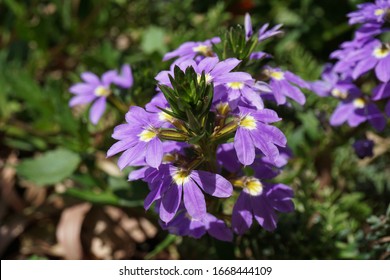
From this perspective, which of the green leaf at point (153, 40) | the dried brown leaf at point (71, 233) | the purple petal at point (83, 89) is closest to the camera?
the purple petal at point (83, 89)

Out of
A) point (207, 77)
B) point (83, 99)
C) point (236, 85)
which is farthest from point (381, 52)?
point (83, 99)

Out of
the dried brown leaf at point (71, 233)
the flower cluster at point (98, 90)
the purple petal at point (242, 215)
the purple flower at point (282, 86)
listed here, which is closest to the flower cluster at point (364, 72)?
the purple flower at point (282, 86)

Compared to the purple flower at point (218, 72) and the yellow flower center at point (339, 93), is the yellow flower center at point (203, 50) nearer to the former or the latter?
the purple flower at point (218, 72)

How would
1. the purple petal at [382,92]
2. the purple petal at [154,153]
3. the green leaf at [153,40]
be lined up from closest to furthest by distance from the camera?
the purple petal at [154,153], the purple petal at [382,92], the green leaf at [153,40]

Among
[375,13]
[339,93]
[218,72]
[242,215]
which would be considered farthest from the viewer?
[339,93]

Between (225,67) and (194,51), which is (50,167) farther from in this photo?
(225,67)
